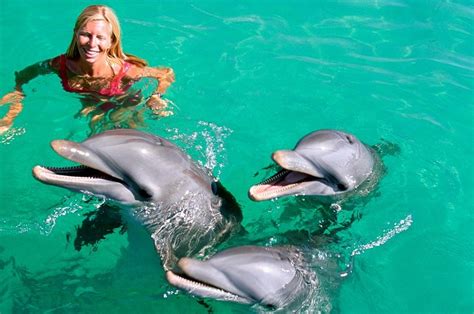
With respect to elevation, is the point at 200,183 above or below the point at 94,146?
below

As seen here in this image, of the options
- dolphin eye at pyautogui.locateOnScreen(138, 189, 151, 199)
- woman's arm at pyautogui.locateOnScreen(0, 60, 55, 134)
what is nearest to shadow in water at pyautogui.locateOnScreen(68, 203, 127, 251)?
dolphin eye at pyautogui.locateOnScreen(138, 189, 151, 199)

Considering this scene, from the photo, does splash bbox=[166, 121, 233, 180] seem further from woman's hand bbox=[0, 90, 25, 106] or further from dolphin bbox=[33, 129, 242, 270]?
woman's hand bbox=[0, 90, 25, 106]

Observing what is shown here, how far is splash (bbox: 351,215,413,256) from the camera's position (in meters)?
6.54

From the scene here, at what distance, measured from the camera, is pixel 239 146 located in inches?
306

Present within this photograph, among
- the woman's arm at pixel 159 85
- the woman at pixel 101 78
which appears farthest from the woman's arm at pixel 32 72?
the woman's arm at pixel 159 85

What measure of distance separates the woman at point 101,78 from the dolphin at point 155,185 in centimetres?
206

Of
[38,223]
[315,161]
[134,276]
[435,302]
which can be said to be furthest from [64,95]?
[435,302]

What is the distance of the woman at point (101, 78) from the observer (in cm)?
711

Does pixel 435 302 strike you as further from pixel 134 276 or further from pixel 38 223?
pixel 38 223

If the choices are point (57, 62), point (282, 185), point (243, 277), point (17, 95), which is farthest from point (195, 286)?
point (57, 62)

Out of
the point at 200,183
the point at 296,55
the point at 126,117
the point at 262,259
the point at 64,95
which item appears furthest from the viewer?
the point at 296,55

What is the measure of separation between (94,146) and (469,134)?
563 centimetres

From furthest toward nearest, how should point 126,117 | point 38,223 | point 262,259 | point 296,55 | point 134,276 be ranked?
point 296,55 < point 126,117 < point 38,223 < point 134,276 < point 262,259

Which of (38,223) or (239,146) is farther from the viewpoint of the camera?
(239,146)
